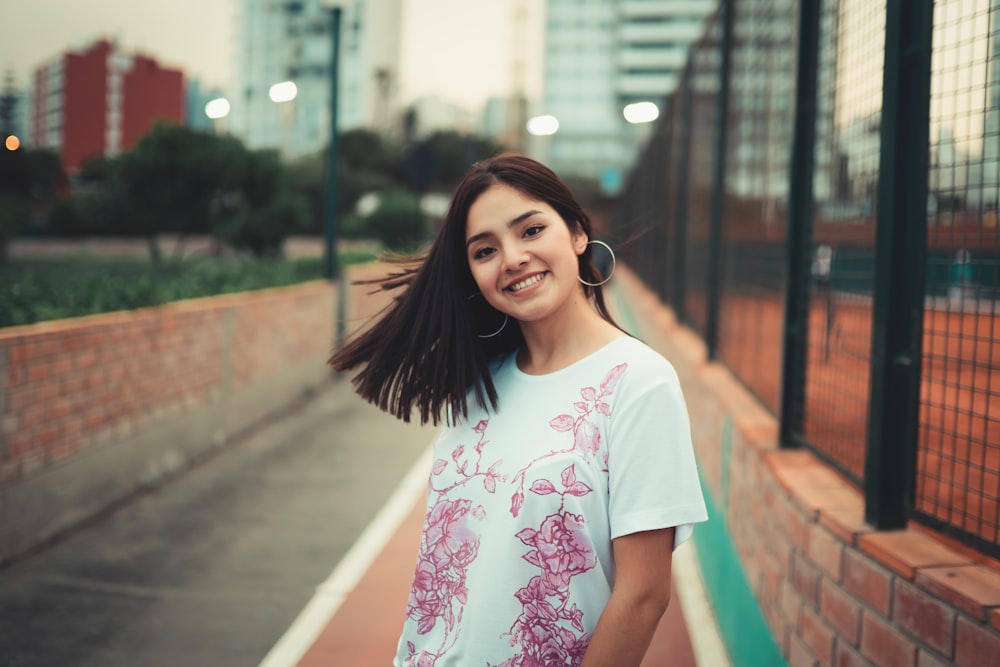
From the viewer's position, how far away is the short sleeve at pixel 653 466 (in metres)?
1.63

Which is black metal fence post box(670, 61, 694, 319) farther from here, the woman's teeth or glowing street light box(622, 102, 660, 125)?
the woman's teeth

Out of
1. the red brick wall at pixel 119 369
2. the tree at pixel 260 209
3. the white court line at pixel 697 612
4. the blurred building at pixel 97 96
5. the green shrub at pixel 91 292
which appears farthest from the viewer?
the blurred building at pixel 97 96

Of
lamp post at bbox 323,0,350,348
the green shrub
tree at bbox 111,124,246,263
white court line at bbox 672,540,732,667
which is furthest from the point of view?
tree at bbox 111,124,246,263

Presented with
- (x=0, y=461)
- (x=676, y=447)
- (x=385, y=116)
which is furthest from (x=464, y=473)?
(x=385, y=116)

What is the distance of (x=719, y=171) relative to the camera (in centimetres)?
588

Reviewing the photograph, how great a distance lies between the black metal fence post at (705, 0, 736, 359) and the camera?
5902 millimetres

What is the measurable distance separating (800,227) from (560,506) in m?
2.37

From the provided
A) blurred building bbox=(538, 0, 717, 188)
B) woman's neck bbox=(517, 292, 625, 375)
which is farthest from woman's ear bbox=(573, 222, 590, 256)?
blurred building bbox=(538, 0, 717, 188)

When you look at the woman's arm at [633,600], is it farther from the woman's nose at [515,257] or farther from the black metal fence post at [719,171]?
the black metal fence post at [719,171]

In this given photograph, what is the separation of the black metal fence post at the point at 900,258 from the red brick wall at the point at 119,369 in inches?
172

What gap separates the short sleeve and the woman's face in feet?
1.06

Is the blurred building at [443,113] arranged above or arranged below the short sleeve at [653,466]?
above

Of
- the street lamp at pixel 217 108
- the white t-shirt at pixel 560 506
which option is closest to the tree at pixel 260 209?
the street lamp at pixel 217 108

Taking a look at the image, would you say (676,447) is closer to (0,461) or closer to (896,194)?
(896,194)
